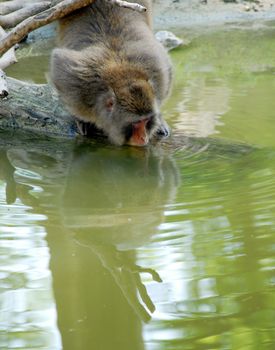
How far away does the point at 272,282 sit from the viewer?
3709mm

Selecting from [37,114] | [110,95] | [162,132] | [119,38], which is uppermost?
[119,38]

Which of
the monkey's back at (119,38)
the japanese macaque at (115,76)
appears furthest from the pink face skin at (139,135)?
the monkey's back at (119,38)

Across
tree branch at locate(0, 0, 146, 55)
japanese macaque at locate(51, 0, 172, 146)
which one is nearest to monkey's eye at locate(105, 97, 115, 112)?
japanese macaque at locate(51, 0, 172, 146)

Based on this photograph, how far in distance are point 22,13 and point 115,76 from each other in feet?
6.93

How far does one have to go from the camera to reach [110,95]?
628 cm

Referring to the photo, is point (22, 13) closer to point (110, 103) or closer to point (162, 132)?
Result: point (110, 103)

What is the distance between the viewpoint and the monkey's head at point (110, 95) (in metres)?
6.14

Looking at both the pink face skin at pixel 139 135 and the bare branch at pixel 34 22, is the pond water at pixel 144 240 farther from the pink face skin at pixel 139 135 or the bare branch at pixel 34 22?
the bare branch at pixel 34 22

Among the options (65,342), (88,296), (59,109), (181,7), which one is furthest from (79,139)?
(181,7)

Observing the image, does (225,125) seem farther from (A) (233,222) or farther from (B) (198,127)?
(A) (233,222)

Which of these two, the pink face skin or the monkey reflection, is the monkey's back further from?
the monkey reflection

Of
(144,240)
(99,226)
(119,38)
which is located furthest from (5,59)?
(144,240)

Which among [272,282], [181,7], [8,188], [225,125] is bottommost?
[181,7]

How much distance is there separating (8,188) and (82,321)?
2336 millimetres
